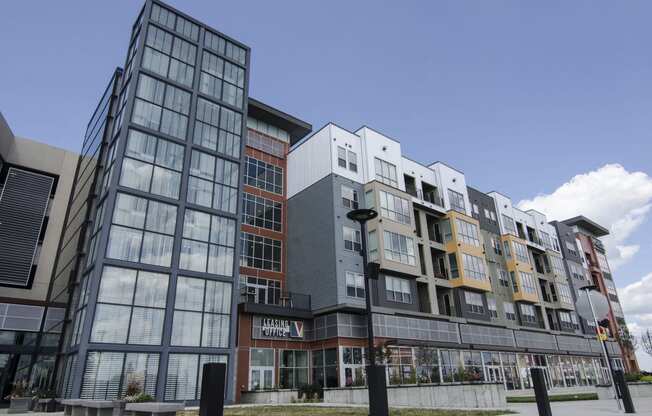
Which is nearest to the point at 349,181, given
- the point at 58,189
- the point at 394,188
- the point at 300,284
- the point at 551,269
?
the point at 394,188

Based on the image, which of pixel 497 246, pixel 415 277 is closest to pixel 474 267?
pixel 415 277

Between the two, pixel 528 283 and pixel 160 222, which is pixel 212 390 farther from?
pixel 528 283

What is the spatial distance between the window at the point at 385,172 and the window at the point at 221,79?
15.1 metres

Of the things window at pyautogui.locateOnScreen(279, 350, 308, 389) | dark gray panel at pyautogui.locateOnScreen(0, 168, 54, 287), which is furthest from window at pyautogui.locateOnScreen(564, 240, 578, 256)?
dark gray panel at pyautogui.locateOnScreen(0, 168, 54, 287)

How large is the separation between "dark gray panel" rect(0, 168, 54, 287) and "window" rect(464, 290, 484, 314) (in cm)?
4281

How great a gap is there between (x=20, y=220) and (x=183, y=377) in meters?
24.7

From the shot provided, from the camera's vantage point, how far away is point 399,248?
1610 inches

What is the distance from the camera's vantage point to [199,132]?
37438mm

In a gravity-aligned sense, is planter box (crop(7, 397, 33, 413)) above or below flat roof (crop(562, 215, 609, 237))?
below

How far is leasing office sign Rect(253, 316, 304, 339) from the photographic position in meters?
35.3

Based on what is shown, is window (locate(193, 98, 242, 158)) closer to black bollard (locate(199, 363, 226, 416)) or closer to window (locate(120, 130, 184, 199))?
window (locate(120, 130, 184, 199))

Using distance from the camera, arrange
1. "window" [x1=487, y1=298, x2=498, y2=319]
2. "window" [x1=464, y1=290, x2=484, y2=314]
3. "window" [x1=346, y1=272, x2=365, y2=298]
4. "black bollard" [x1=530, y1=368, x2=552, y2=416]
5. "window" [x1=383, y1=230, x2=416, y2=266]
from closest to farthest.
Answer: "black bollard" [x1=530, y1=368, x2=552, y2=416] < "window" [x1=346, y1=272, x2=365, y2=298] < "window" [x1=383, y1=230, x2=416, y2=266] < "window" [x1=464, y1=290, x2=484, y2=314] < "window" [x1=487, y1=298, x2=498, y2=319]

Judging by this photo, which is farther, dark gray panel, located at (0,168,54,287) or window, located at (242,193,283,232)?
window, located at (242,193,283,232)

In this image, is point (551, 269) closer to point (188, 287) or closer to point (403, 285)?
point (403, 285)
